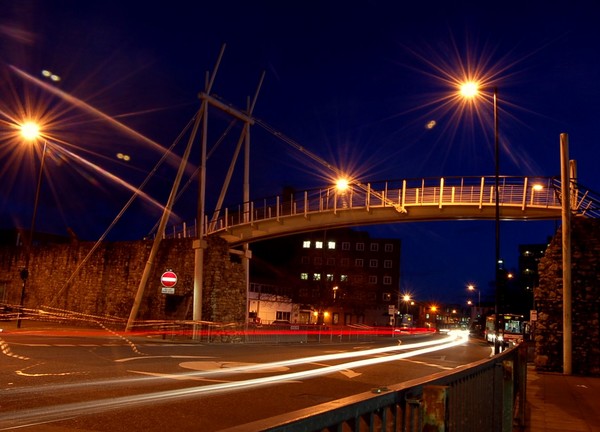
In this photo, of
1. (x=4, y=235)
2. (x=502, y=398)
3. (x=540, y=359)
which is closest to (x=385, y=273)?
(x=4, y=235)

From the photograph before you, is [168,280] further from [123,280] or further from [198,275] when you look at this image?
[123,280]

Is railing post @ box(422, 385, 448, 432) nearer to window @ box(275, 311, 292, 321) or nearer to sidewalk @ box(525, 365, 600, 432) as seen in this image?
sidewalk @ box(525, 365, 600, 432)

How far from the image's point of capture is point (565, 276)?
2017 centimetres

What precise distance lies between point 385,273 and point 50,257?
65.7 metres

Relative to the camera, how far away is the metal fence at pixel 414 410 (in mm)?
2525

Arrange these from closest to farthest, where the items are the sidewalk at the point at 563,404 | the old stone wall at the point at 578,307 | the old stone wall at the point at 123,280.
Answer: the sidewalk at the point at 563,404, the old stone wall at the point at 578,307, the old stone wall at the point at 123,280

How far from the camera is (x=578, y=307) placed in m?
21.1

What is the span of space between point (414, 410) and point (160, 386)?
9.10 metres

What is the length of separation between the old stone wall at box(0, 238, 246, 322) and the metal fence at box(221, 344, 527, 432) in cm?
2831

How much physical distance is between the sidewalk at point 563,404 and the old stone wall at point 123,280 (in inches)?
770

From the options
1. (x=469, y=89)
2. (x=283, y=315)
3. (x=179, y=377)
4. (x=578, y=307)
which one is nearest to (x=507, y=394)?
(x=179, y=377)

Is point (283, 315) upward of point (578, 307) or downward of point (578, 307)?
downward

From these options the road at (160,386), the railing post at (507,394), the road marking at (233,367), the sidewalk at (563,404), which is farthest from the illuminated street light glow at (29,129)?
the railing post at (507,394)

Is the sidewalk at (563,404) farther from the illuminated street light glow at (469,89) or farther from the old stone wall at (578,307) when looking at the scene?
the illuminated street light glow at (469,89)
